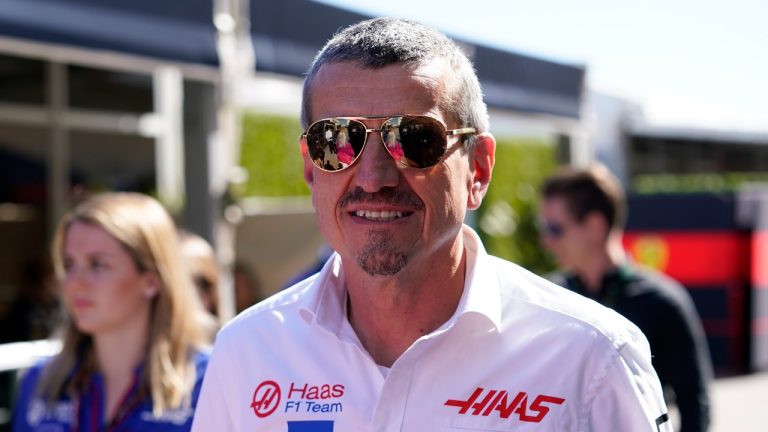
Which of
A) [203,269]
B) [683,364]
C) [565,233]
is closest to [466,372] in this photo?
[683,364]

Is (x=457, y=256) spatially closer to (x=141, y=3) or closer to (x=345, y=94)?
(x=345, y=94)

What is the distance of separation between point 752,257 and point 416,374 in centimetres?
974

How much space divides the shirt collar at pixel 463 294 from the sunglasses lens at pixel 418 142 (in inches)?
10.0

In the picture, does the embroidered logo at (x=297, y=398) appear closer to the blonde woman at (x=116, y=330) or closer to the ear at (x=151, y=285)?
the blonde woman at (x=116, y=330)

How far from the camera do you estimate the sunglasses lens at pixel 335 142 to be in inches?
71.0

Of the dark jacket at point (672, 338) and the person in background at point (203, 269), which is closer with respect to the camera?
the dark jacket at point (672, 338)

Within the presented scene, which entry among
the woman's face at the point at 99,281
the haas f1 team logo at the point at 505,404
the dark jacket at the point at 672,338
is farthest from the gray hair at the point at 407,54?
the dark jacket at the point at 672,338

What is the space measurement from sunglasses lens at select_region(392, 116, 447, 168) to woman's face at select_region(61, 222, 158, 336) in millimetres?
1808

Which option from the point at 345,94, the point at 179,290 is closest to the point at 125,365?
the point at 179,290

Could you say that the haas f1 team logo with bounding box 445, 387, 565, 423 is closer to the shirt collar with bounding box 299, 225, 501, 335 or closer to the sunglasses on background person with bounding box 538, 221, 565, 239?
the shirt collar with bounding box 299, 225, 501, 335

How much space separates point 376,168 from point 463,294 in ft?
1.01

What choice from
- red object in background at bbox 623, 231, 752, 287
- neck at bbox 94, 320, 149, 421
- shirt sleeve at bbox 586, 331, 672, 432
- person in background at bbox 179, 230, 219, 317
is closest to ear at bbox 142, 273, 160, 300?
neck at bbox 94, 320, 149, 421

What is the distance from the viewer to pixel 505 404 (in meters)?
1.70

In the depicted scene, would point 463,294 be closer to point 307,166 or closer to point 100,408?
point 307,166
